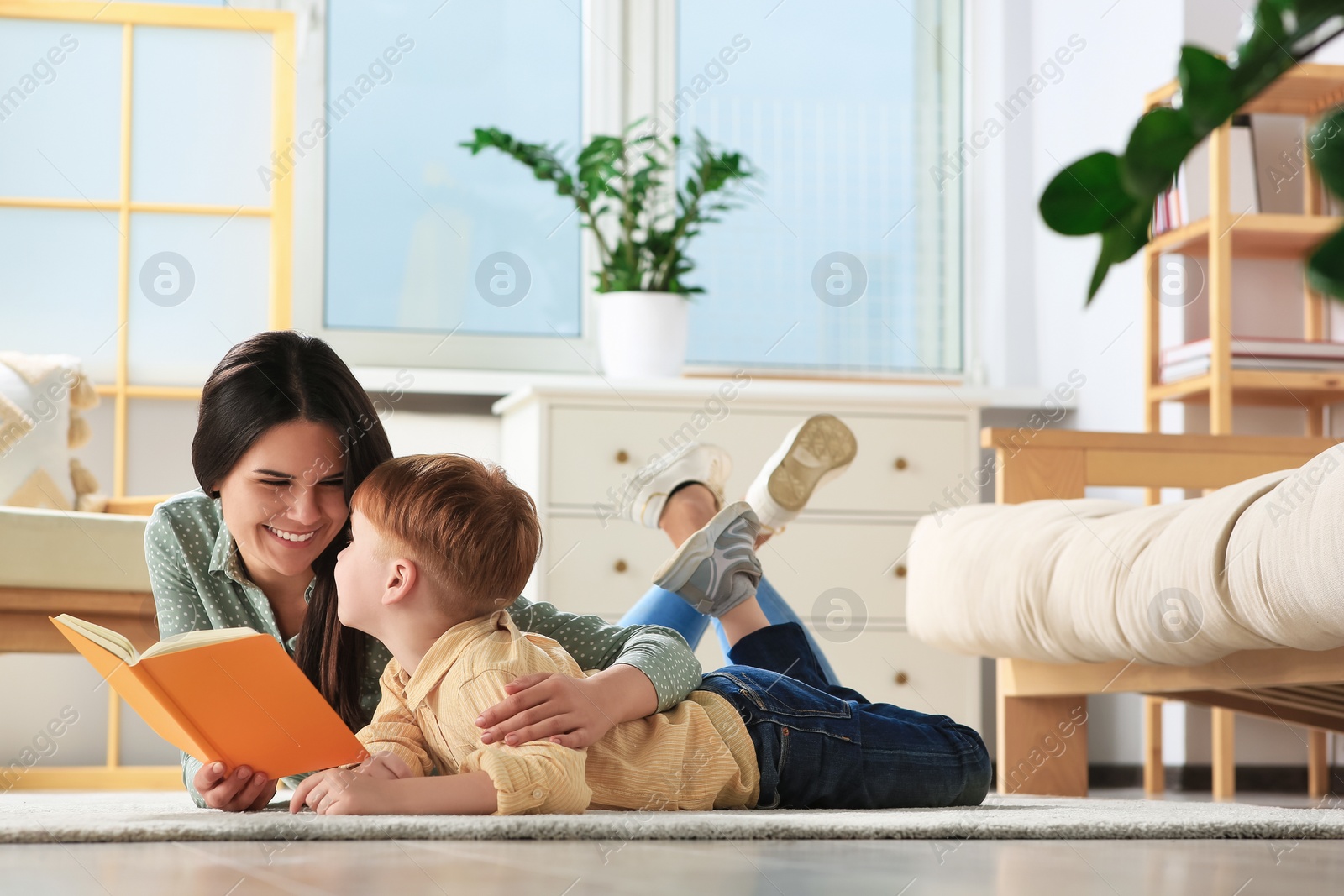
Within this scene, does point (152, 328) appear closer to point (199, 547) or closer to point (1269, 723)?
point (199, 547)

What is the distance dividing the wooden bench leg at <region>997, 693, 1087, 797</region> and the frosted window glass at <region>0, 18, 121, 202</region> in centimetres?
206

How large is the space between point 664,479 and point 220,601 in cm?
52

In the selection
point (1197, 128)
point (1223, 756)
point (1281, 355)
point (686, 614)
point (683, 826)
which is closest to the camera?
point (1197, 128)

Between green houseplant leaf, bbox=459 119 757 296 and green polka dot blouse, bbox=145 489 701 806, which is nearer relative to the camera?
green polka dot blouse, bbox=145 489 701 806

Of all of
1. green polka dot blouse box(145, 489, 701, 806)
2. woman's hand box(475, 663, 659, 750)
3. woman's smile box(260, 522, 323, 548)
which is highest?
woman's smile box(260, 522, 323, 548)

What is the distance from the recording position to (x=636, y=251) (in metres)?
2.69

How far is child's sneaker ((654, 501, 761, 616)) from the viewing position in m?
1.34

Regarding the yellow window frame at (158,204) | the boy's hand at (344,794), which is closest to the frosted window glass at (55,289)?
the yellow window frame at (158,204)

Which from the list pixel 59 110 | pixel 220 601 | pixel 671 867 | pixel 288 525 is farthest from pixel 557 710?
pixel 59 110

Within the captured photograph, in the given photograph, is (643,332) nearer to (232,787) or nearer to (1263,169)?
(1263,169)

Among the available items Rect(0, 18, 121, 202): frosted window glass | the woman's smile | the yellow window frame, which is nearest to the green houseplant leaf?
the yellow window frame

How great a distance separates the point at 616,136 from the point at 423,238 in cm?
48

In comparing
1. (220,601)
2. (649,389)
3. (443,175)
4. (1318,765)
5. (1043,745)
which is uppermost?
(443,175)

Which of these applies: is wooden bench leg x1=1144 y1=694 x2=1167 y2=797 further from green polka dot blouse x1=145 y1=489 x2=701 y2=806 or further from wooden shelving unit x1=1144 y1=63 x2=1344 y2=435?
green polka dot blouse x1=145 y1=489 x2=701 y2=806
